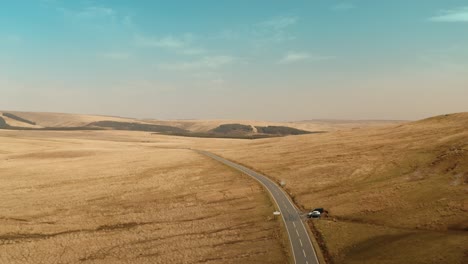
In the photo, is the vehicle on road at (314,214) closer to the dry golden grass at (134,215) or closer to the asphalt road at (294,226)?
the asphalt road at (294,226)

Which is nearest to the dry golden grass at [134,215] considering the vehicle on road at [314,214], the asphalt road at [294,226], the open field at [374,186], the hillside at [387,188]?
the open field at [374,186]

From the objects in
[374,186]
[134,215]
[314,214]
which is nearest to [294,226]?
[314,214]

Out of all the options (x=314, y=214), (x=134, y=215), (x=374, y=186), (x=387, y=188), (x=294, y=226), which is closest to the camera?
(x=294, y=226)

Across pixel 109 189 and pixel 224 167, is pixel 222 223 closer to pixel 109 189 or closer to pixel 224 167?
pixel 109 189

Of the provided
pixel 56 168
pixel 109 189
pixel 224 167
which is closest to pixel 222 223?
pixel 109 189

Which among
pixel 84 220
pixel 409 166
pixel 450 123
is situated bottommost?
pixel 84 220

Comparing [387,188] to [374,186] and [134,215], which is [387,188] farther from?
[134,215]

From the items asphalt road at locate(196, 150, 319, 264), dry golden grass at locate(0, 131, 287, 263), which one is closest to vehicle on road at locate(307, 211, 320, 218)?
asphalt road at locate(196, 150, 319, 264)
